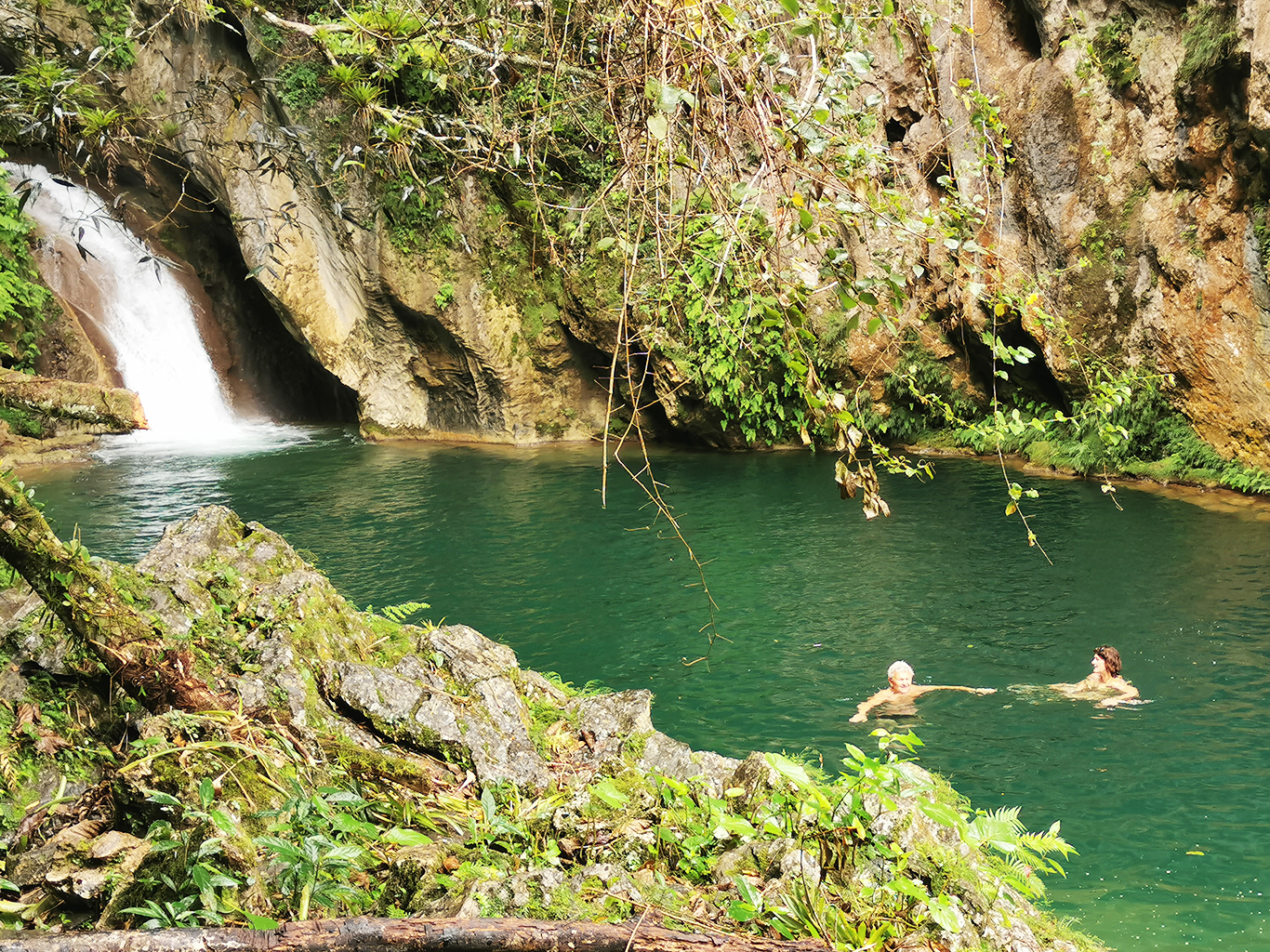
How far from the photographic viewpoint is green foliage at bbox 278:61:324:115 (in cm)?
1972

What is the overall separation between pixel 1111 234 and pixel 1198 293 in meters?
2.06

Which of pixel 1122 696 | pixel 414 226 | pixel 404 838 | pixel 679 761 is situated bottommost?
pixel 1122 696

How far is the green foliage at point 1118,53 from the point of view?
15.7m

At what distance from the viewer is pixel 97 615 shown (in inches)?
150

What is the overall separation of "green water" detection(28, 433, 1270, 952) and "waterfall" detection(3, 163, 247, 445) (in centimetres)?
510

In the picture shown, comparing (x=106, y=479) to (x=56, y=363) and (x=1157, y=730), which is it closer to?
(x=56, y=363)

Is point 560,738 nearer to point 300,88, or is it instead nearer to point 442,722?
point 442,722

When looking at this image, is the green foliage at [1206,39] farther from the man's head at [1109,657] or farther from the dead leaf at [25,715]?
the dead leaf at [25,715]

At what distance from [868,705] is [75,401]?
62.2ft

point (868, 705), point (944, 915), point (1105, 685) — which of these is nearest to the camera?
point (944, 915)

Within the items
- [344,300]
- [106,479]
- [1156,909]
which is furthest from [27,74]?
[344,300]

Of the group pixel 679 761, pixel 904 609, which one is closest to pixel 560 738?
pixel 679 761

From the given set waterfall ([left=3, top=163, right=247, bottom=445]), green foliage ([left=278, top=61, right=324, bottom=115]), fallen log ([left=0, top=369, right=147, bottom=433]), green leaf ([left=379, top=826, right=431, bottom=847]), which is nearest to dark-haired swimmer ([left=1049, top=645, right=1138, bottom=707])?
green leaf ([left=379, top=826, right=431, bottom=847])

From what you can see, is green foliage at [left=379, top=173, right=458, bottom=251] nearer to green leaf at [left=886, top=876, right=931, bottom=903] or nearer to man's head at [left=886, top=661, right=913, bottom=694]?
man's head at [left=886, top=661, right=913, bottom=694]
